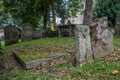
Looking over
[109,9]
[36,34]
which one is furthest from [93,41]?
[109,9]

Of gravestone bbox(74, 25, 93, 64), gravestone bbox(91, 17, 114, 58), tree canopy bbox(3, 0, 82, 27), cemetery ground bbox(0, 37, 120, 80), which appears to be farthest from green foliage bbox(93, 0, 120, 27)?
gravestone bbox(74, 25, 93, 64)

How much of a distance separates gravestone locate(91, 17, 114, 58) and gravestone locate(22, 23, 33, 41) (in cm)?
800

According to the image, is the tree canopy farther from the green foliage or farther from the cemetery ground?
the cemetery ground

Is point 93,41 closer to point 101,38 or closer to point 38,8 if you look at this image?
point 101,38

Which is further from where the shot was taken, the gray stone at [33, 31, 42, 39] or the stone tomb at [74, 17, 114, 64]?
the gray stone at [33, 31, 42, 39]

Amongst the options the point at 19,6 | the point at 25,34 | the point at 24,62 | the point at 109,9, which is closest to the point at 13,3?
the point at 19,6

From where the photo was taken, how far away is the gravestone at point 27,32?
1268cm

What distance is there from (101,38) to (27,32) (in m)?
A: 8.19

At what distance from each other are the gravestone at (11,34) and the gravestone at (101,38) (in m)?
8.17

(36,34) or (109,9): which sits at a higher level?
(109,9)

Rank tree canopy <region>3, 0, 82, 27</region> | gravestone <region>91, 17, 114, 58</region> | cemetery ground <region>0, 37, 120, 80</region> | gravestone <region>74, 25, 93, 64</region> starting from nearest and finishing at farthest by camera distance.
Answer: cemetery ground <region>0, 37, 120, 80</region>, gravestone <region>74, 25, 93, 64</region>, gravestone <region>91, 17, 114, 58</region>, tree canopy <region>3, 0, 82, 27</region>

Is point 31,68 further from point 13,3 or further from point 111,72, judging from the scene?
point 13,3

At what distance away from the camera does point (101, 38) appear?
209 inches

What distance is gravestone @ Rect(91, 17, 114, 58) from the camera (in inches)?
202
